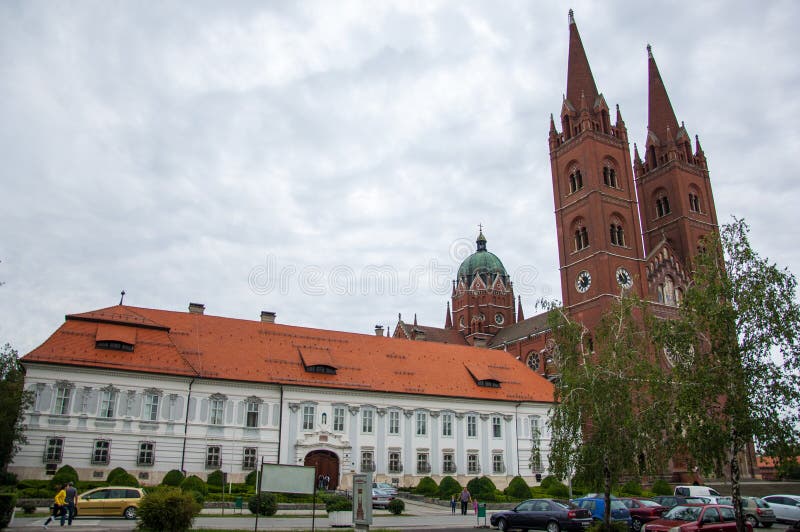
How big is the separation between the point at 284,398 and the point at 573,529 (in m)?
24.7

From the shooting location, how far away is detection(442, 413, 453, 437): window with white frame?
167 ft

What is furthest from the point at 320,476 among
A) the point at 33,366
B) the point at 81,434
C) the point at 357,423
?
the point at 33,366

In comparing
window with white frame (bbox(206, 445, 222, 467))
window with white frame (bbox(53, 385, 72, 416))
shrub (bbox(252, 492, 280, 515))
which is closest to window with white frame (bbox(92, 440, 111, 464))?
window with white frame (bbox(53, 385, 72, 416))

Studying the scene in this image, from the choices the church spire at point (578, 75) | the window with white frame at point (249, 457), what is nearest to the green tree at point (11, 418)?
the window with white frame at point (249, 457)

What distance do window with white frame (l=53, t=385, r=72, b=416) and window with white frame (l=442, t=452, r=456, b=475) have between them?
88.2 feet

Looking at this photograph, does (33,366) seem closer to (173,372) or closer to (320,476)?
(173,372)

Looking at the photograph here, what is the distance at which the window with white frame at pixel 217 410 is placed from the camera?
142ft

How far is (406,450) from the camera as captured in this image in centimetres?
4891

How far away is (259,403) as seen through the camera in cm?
4509

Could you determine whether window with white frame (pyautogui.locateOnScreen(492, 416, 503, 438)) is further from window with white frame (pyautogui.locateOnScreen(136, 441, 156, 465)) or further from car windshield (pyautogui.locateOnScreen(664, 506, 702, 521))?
car windshield (pyautogui.locateOnScreen(664, 506, 702, 521))

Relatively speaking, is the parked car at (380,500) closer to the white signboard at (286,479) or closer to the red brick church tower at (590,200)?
the white signboard at (286,479)

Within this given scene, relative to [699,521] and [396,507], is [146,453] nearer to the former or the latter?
[396,507]

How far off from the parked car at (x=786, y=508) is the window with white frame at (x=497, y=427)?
21418mm

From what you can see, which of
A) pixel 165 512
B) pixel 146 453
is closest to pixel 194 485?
pixel 146 453
